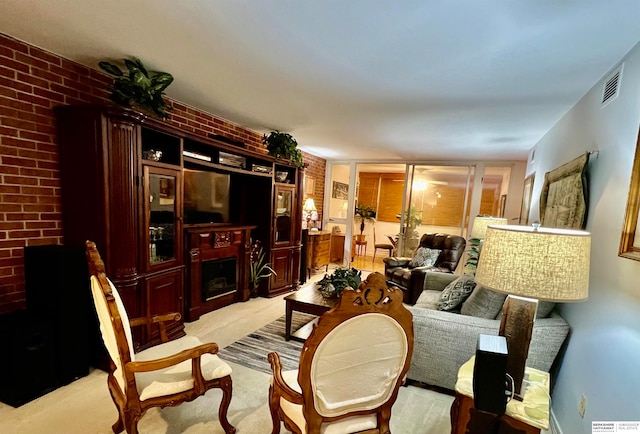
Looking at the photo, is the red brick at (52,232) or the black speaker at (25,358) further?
the red brick at (52,232)

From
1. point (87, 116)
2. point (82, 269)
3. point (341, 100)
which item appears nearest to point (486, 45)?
point (341, 100)

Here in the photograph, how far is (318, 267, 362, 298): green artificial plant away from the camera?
→ 2812 millimetres

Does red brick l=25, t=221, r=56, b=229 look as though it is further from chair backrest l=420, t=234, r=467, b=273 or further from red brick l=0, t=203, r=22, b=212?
chair backrest l=420, t=234, r=467, b=273

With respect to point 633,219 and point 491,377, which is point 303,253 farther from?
point 633,219

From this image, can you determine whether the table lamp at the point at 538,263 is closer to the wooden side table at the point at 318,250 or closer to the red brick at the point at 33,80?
the red brick at the point at 33,80

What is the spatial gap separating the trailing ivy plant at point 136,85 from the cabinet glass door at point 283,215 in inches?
76.3

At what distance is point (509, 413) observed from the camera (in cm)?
123

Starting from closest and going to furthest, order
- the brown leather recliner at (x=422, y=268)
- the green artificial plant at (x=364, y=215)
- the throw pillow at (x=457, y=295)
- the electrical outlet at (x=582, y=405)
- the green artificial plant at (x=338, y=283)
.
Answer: the electrical outlet at (x=582, y=405), the throw pillow at (x=457, y=295), the green artificial plant at (x=338, y=283), the brown leather recliner at (x=422, y=268), the green artificial plant at (x=364, y=215)

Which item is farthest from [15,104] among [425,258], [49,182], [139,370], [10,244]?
[425,258]

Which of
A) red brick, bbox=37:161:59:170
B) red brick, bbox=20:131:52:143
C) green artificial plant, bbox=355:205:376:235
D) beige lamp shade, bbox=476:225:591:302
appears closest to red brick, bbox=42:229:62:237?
red brick, bbox=37:161:59:170

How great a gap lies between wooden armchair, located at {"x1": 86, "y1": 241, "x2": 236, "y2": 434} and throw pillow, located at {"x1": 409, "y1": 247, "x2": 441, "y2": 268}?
343 cm

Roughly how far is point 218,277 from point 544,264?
3197 millimetres

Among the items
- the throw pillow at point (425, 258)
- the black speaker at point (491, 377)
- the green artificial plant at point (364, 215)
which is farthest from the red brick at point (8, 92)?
the green artificial plant at point (364, 215)

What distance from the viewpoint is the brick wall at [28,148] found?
1.85 m
